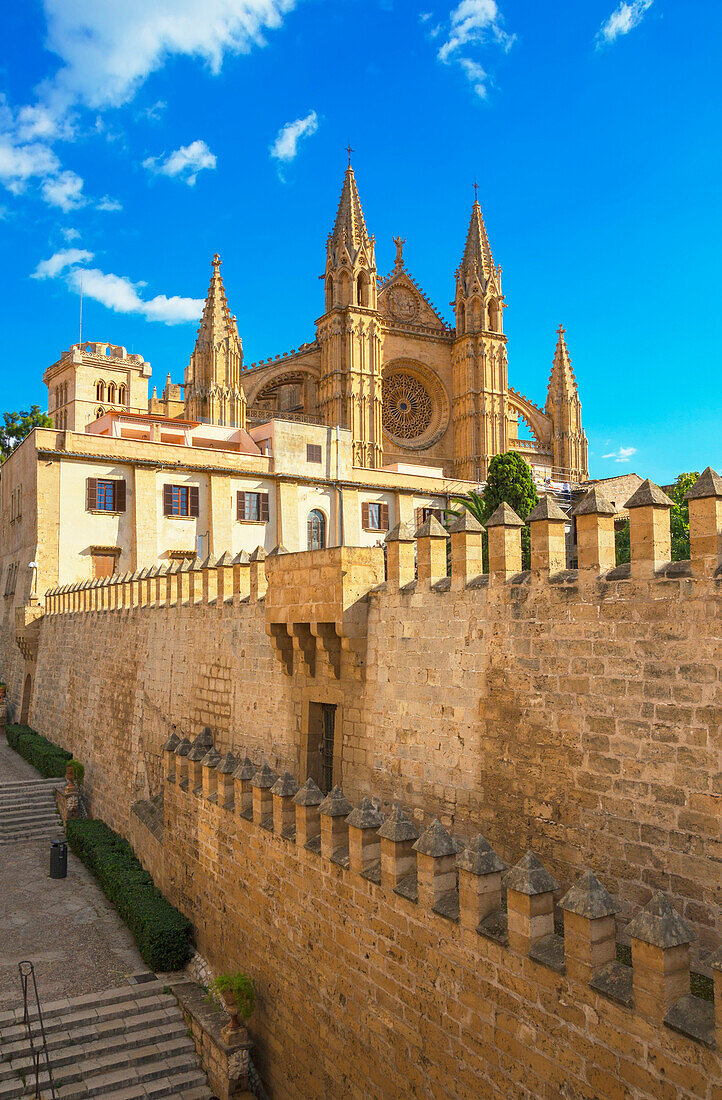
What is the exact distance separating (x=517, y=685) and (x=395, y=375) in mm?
41942

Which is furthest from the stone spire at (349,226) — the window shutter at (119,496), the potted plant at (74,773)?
the potted plant at (74,773)

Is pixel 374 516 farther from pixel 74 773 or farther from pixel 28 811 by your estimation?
pixel 28 811

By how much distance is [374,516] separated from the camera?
110 feet

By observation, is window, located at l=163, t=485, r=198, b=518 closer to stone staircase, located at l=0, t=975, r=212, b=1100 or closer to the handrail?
stone staircase, located at l=0, t=975, r=212, b=1100

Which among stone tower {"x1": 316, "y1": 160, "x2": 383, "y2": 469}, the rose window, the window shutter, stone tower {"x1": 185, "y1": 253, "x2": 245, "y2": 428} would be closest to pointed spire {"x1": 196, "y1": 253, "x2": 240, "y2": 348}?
stone tower {"x1": 185, "y1": 253, "x2": 245, "y2": 428}

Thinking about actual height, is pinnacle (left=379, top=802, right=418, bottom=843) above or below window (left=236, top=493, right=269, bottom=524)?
below

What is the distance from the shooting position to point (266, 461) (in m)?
31.6

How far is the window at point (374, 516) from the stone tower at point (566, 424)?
20.3 metres

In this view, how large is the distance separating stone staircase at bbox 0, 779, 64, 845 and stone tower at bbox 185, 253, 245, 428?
24576mm

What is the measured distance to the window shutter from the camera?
1071 inches

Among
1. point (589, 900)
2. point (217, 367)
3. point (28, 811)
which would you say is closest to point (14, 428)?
point (217, 367)

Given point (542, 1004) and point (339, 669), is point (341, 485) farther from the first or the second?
point (542, 1004)

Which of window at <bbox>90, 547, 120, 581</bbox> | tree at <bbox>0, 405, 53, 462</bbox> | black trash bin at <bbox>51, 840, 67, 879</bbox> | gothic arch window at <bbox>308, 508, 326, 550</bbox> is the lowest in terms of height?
black trash bin at <bbox>51, 840, 67, 879</bbox>

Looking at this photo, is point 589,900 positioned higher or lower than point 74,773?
higher
